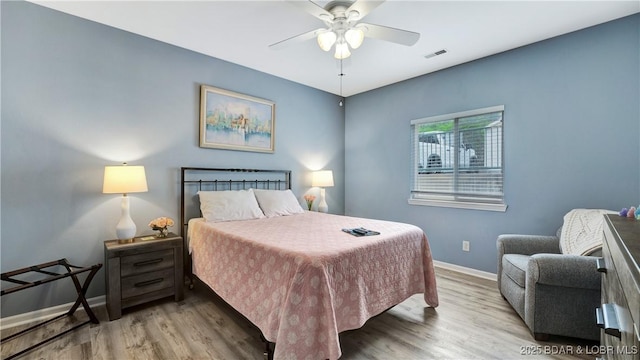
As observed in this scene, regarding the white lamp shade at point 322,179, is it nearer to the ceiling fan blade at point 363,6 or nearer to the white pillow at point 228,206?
the white pillow at point 228,206

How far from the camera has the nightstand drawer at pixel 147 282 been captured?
2346mm

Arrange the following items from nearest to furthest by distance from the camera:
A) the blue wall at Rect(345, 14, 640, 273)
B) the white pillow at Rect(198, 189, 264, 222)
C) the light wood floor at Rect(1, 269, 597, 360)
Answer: the light wood floor at Rect(1, 269, 597, 360), the blue wall at Rect(345, 14, 640, 273), the white pillow at Rect(198, 189, 264, 222)

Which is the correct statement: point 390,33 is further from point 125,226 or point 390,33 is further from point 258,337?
point 125,226

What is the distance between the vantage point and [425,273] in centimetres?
246

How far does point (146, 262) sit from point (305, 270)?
1.78 meters

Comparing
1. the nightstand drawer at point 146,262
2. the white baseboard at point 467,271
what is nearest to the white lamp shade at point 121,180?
the nightstand drawer at point 146,262

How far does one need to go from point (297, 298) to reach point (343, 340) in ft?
2.53

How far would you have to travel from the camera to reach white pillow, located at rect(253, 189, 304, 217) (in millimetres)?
3252

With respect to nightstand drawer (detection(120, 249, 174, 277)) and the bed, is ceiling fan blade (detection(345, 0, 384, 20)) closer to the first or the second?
the bed

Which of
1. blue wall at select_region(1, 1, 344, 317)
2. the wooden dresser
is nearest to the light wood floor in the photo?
blue wall at select_region(1, 1, 344, 317)

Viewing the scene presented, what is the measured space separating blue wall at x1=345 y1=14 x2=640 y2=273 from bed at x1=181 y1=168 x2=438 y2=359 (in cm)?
136

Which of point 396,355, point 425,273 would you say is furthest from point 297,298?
point 425,273

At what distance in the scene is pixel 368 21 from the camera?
245 cm

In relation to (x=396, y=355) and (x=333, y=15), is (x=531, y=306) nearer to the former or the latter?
(x=396, y=355)
